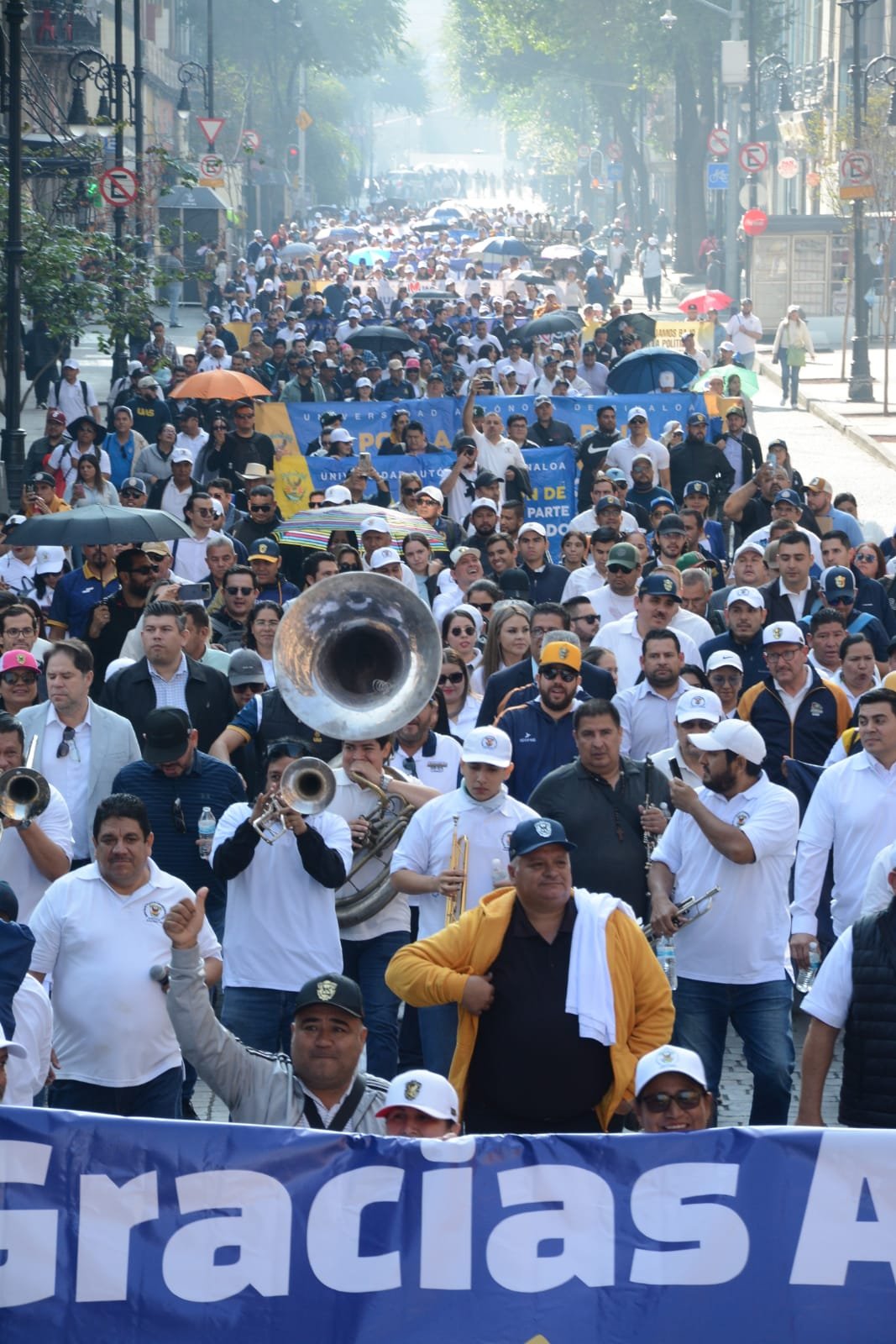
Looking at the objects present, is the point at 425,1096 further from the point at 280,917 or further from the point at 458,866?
the point at 458,866

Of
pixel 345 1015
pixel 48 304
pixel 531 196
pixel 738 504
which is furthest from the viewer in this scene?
pixel 531 196

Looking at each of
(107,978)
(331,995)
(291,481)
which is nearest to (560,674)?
(107,978)

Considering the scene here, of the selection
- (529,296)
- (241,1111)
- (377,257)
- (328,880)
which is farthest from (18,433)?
(377,257)

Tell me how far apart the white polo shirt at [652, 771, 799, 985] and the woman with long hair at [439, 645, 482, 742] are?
2888mm

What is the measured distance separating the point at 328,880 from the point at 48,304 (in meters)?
15.4

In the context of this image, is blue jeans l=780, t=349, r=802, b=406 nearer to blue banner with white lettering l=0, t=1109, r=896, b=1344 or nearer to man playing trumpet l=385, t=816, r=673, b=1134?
man playing trumpet l=385, t=816, r=673, b=1134

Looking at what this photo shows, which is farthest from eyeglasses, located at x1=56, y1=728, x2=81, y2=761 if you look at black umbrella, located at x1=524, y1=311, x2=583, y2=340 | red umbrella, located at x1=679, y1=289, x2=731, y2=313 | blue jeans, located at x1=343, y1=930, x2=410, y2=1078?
red umbrella, located at x1=679, y1=289, x2=731, y2=313

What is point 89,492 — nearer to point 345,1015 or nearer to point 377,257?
point 345,1015

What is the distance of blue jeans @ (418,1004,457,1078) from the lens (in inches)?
284

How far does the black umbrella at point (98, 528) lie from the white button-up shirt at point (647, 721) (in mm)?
3461

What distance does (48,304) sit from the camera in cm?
2189

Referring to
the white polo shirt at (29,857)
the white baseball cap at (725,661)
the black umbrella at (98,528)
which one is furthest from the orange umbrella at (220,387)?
the white polo shirt at (29,857)

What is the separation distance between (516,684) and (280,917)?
116 inches

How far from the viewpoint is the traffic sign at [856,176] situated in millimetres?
34094
